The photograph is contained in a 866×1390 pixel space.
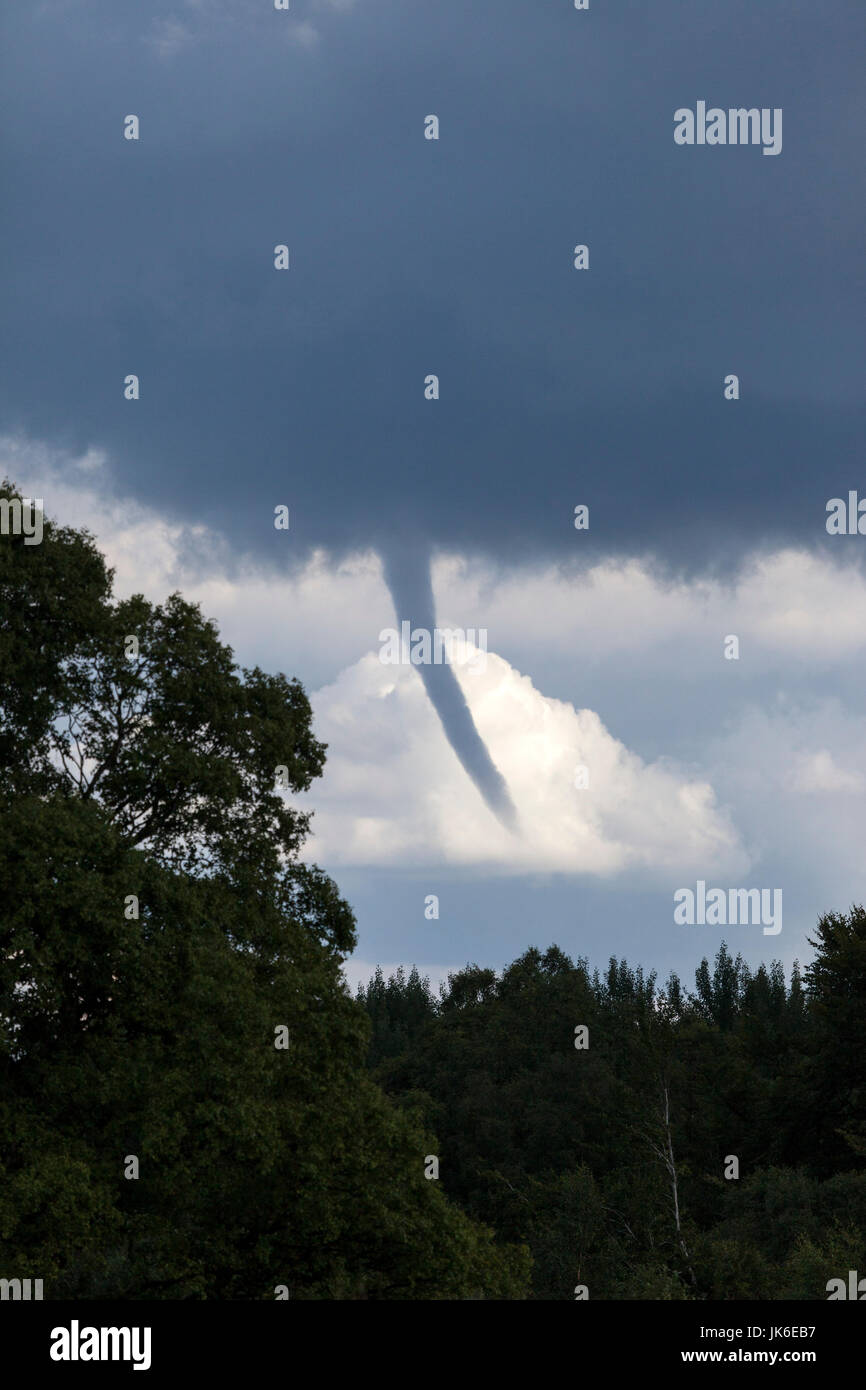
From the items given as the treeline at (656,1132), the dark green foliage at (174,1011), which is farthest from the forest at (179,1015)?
the treeline at (656,1132)

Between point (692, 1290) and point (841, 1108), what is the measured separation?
28082 mm

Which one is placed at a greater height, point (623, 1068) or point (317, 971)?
point (317, 971)

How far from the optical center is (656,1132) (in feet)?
220

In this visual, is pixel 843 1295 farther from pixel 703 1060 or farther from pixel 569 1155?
pixel 703 1060

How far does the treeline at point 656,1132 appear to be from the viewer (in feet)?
140

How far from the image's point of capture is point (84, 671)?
2566 centimetres

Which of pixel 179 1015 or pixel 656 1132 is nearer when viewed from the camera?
pixel 179 1015

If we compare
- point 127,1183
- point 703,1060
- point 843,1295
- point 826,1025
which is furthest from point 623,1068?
point 127,1183

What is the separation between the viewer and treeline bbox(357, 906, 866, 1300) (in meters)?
42.8
